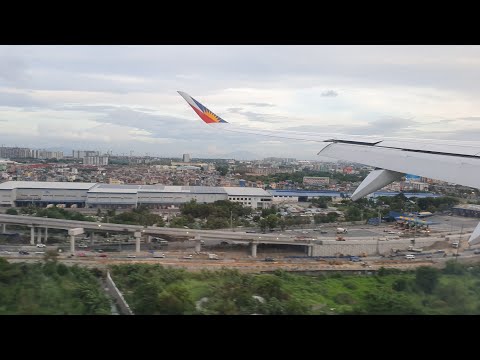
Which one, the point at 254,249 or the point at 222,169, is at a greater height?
the point at 222,169

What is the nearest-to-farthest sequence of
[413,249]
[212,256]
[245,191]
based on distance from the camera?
[212,256], [413,249], [245,191]

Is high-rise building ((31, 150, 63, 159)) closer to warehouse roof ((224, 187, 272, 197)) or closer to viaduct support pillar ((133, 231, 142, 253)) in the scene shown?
viaduct support pillar ((133, 231, 142, 253))

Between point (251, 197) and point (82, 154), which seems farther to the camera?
point (82, 154)

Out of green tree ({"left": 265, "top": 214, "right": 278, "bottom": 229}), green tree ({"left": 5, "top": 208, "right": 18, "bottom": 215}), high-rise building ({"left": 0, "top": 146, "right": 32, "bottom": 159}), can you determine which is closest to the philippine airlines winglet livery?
green tree ({"left": 265, "top": 214, "right": 278, "bottom": 229})

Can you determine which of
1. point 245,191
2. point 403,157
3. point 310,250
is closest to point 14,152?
point 245,191

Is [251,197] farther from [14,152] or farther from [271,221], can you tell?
[14,152]

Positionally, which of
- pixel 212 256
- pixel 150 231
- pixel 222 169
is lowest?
pixel 212 256
